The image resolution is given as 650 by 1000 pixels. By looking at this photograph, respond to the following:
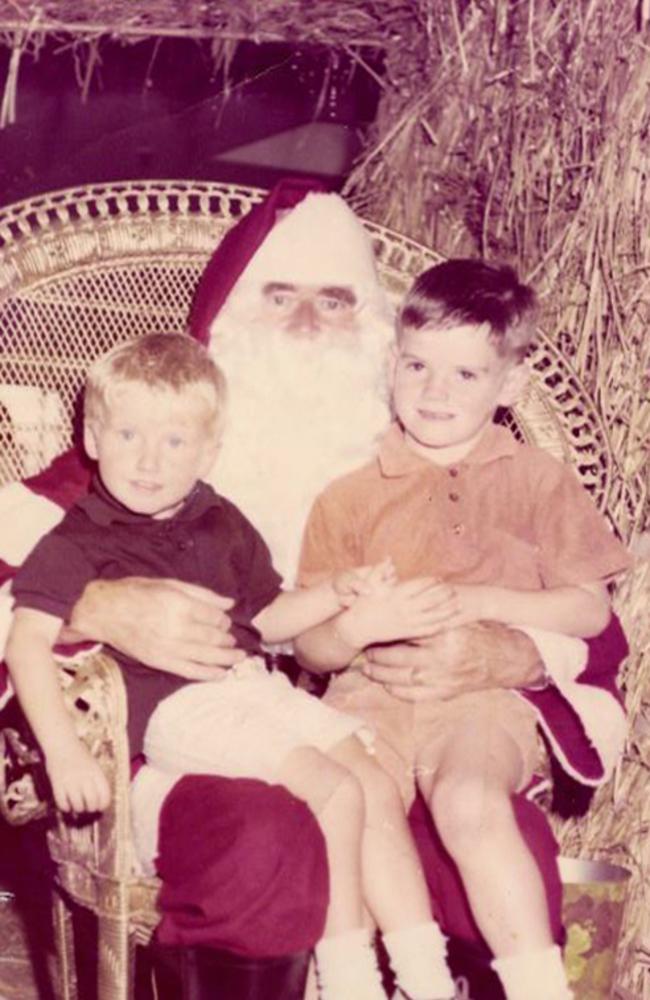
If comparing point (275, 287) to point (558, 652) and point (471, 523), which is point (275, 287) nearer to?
point (471, 523)

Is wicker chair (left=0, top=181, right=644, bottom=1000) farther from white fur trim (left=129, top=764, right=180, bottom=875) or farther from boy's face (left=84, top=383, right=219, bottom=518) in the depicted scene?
white fur trim (left=129, top=764, right=180, bottom=875)

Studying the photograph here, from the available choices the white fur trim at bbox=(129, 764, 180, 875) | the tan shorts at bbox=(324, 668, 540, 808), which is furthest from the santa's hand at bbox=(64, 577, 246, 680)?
the tan shorts at bbox=(324, 668, 540, 808)

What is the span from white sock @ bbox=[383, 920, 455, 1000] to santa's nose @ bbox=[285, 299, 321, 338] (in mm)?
1235

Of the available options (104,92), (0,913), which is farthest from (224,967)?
(104,92)

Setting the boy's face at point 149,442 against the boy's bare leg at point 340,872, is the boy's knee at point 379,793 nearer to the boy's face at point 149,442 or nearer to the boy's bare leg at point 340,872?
the boy's bare leg at point 340,872

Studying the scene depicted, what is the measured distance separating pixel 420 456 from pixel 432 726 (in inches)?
18.9

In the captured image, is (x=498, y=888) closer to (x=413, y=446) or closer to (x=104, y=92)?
(x=413, y=446)

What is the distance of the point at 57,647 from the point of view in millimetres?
2713

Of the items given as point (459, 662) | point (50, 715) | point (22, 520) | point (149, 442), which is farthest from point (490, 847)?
point (22, 520)

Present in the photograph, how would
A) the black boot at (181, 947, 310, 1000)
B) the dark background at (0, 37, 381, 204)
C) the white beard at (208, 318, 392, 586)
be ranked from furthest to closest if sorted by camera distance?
the dark background at (0, 37, 381, 204) < the white beard at (208, 318, 392, 586) < the black boot at (181, 947, 310, 1000)

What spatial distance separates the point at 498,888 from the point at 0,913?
1.78m

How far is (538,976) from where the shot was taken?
2510 millimetres

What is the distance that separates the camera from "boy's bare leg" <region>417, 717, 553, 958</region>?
8.31 feet

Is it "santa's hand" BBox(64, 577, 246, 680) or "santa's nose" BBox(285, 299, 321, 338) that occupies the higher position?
"santa's nose" BBox(285, 299, 321, 338)
